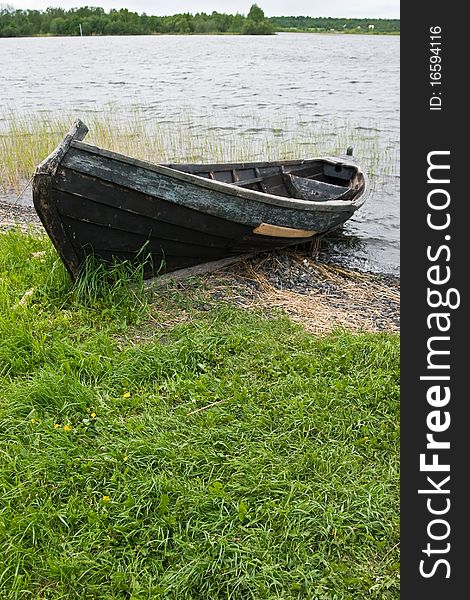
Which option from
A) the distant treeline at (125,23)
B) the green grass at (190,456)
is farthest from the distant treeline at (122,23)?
the green grass at (190,456)

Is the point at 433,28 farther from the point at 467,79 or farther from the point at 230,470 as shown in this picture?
the point at 230,470

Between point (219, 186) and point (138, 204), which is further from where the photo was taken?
point (219, 186)

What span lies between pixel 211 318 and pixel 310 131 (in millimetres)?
9664

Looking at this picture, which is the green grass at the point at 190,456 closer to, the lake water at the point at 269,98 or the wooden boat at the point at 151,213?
the wooden boat at the point at 151,213

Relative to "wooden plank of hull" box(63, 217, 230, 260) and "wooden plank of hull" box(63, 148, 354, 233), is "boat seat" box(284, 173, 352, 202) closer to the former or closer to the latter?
"wooden plank of hull" box(63, 148, 354, 233)

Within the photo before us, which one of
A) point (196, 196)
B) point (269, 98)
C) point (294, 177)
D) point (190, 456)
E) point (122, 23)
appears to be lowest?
point (190, 456)

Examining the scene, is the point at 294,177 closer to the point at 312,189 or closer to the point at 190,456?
the point at 312,189

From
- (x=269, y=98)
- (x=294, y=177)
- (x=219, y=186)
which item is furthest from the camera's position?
(x=269, y=98)

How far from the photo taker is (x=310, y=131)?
1334cm

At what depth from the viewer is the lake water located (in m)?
9.43

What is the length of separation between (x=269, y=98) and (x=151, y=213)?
15104 mm

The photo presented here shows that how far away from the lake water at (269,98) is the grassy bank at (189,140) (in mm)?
67

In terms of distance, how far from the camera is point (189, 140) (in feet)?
40.3

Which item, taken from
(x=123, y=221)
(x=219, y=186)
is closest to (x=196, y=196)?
(x=219, y=186)
